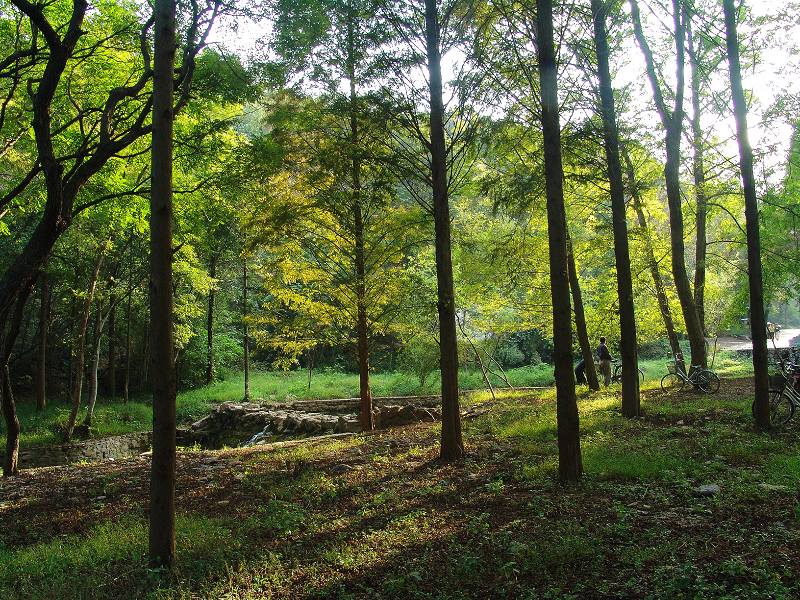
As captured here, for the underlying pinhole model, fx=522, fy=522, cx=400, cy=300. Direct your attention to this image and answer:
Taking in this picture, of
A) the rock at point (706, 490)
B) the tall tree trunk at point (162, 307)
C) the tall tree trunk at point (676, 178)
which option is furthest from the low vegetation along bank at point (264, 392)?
the tall tree trunk at point (162, 307)

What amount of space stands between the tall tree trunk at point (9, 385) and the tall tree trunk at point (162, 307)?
366 centimetres

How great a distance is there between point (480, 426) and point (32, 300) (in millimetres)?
22478

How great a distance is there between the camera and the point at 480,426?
11.1 meters

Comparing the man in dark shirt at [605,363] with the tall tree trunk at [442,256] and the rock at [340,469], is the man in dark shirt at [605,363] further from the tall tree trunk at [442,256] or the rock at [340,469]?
the rock at [340,469]

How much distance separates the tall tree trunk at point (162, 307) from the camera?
14.3 ft

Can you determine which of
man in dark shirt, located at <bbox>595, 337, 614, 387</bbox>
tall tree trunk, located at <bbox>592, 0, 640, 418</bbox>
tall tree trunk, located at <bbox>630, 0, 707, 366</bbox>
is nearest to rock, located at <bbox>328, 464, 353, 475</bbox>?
tall tree trunk, located at <bbox>592, 0, 640, 418</bbox>

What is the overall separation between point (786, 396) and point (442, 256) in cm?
603

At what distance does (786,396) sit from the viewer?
843cm

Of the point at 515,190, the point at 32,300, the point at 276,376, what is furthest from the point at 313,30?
the point at 276,376

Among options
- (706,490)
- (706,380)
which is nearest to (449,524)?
(706,490)

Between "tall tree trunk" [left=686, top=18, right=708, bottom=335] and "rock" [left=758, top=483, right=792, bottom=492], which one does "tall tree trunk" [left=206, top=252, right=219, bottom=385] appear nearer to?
"tall tree trunk" [left=686, top=18, right=708, bottom=335]

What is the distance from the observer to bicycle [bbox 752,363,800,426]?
27.4 ft

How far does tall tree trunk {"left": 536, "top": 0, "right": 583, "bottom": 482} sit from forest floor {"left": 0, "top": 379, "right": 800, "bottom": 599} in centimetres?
44

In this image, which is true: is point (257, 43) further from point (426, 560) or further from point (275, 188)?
point (426, 560)
